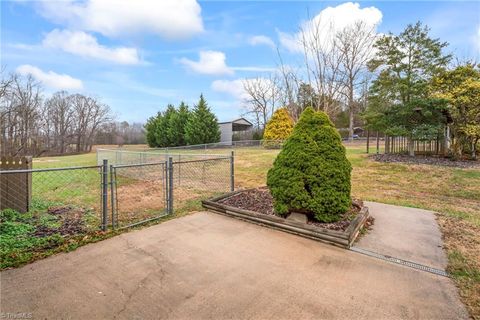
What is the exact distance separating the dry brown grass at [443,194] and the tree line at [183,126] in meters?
13.4

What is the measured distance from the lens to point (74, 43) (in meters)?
9.42

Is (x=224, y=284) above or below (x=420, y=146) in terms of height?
below

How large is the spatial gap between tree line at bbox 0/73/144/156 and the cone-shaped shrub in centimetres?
2787

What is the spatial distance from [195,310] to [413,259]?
2684 millimetres

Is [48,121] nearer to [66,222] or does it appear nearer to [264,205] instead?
[66,222]

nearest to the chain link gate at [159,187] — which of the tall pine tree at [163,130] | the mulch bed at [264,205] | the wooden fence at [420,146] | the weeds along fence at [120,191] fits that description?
the weeds along fence at [120,191]

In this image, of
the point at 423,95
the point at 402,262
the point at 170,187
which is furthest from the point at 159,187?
the point at 423,95

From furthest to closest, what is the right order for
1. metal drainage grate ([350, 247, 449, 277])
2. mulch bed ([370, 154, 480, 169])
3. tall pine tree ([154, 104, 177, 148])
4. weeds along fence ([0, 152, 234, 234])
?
tall pine tree ([154, 104, 177, 148])
mulch bed ([370, 154, 480, 169])
weeds along fence ([0, 152, 234, 234])
metal drainage grate ([350, 247, 449, 277])

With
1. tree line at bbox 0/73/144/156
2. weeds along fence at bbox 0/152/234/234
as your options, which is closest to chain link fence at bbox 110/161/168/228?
weeds along fence at bbox 0/152/234/234

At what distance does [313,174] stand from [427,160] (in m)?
9.43

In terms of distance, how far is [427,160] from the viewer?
34.2 ft

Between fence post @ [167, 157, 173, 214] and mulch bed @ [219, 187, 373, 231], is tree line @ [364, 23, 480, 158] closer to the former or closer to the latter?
mulch bed @ [219, 187, 373, 231]

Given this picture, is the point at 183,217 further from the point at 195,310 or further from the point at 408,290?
the point at 408,290

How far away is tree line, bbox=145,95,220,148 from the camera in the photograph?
2464 centimetres
